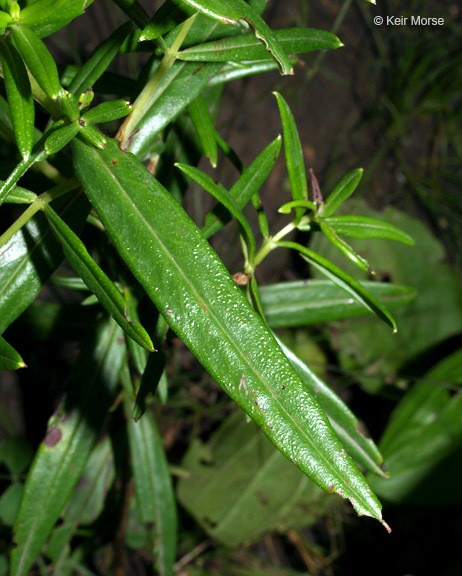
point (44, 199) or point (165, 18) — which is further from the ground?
point (165, 18)

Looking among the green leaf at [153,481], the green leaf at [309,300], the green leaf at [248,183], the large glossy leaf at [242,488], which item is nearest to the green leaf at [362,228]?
the green leaf at [248,183]

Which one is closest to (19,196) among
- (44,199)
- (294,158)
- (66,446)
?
(44,199)

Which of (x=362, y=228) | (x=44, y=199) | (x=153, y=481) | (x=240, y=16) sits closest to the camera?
(x=240, y=16)

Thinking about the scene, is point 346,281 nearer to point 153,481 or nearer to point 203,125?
point 203,125

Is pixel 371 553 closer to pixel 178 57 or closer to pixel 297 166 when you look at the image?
pixel 297 166

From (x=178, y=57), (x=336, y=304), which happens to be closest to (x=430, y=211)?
(x=336, y=304)

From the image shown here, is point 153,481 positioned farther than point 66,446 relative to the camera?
Yes
